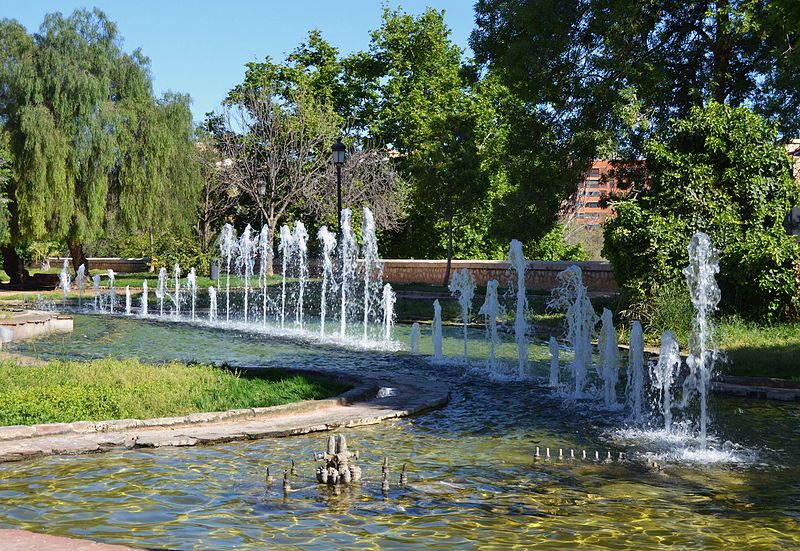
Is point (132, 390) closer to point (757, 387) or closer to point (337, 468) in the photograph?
point (337, 468)

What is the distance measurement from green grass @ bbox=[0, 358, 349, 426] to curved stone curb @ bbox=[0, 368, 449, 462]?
1.29 ft

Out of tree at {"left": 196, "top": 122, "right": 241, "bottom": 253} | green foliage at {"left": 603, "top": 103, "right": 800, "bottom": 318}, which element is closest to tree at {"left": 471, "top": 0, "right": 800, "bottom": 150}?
green foliage at {"left": 603, "top": 103, "right": 800, "bottom": 318}

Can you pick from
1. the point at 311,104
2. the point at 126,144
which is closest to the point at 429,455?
the point at 126,144

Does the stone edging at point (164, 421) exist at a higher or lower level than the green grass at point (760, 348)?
lower

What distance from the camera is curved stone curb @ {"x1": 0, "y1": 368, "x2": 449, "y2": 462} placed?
8625 millimetres

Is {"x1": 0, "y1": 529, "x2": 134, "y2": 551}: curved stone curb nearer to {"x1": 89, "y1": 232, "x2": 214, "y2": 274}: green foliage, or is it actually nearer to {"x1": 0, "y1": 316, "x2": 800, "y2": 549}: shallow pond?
{"x1": 0, "y1": 316, "x2": 800, "y2": 549}: shallow pond

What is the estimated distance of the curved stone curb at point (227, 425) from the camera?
8.62 meters

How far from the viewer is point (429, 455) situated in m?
8.64

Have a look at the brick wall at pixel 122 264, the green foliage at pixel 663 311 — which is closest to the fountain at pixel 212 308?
the green foliage at pixel 663 311

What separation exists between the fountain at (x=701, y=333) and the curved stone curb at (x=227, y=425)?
3190 mm

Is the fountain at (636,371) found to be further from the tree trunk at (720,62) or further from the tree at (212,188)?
the tree at (212,188)

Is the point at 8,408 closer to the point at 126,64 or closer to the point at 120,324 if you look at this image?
the point at 120,324

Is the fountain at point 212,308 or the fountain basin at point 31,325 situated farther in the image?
the fountain at point 212,308

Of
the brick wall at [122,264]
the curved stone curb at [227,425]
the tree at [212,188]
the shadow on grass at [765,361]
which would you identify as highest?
the tree at [212,188]
